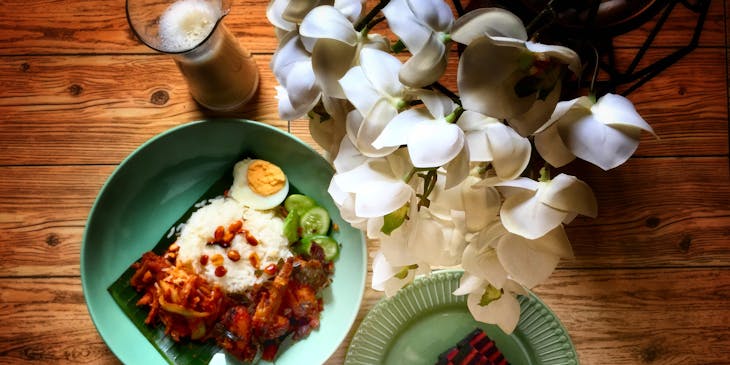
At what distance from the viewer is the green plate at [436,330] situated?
110 centimetres

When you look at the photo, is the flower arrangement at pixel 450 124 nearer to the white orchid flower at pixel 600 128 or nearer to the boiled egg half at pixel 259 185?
the white orchid flower at pixel 600 128

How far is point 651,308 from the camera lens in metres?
1.20

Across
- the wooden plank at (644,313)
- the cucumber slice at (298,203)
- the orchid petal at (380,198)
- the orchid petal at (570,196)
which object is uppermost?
the orchid petal at (570,196)

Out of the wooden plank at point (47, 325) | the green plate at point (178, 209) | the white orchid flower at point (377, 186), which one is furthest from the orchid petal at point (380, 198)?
the wooden plank at point (47, 325)

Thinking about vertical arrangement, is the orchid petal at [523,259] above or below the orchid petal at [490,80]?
below

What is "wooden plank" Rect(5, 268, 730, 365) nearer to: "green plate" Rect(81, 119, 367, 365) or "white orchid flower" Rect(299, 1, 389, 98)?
"green plate" Rect(81, 119, 367, 365)

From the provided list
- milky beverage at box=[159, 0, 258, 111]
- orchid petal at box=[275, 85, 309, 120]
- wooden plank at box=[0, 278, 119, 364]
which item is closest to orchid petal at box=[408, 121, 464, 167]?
orchid petal at box=[275, 85, 309, 120]

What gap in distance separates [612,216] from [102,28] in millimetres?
1076

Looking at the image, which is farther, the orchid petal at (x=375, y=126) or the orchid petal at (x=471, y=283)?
the orchid petal at (x=471, y=283)

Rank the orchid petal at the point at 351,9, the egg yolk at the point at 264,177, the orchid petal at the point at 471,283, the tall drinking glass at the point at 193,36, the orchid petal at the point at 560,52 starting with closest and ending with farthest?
the orchid petal at the point at 560,52
the orchid petal at the point at 351,9
the orchid petal at the point at 471,283
the tall drinking glass at the point at 193,36
the egg yolk at the point at 264,177

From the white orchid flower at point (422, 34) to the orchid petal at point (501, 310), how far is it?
266mm

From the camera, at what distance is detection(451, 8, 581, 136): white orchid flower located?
398 mm

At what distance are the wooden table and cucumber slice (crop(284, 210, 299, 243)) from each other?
160mm

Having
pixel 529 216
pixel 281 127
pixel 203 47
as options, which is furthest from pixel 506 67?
pixel 281 127
